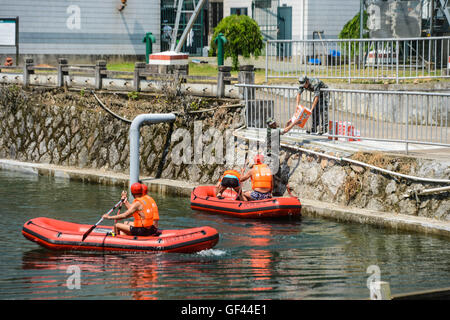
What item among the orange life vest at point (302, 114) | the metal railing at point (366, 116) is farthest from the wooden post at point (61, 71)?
the orange life vest at point (302, 114)

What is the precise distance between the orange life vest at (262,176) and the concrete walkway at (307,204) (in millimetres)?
1046

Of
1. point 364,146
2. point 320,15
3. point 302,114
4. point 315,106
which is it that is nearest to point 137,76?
point 302,114

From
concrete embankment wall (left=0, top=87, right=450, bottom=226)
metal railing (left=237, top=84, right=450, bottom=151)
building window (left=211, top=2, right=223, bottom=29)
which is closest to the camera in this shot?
concrete embankment wall (left=0, top=87, right=450, bottom=226)

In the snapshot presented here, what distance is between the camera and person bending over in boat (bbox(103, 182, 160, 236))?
1534 cm

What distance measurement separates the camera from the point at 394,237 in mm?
16719

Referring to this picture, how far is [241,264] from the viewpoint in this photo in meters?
14.7

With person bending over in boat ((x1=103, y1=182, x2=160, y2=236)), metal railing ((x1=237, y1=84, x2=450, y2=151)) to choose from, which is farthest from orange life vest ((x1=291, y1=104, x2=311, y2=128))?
person bending over in boat ((x1=103, y1=182, x2=160, y2=236))

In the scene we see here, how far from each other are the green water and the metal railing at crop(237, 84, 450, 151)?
2.69 meters

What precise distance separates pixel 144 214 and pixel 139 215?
135mm

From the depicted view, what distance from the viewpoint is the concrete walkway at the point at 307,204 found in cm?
1680

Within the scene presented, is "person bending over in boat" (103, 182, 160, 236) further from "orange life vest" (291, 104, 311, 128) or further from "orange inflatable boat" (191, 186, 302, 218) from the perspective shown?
"orange life vest" (291, 104, 311, 128)

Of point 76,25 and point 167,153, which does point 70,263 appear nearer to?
point 167,153

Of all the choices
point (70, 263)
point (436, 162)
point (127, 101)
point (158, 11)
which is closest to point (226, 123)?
point (127, 101)

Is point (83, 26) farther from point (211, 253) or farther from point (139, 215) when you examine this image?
point (211, 253)
